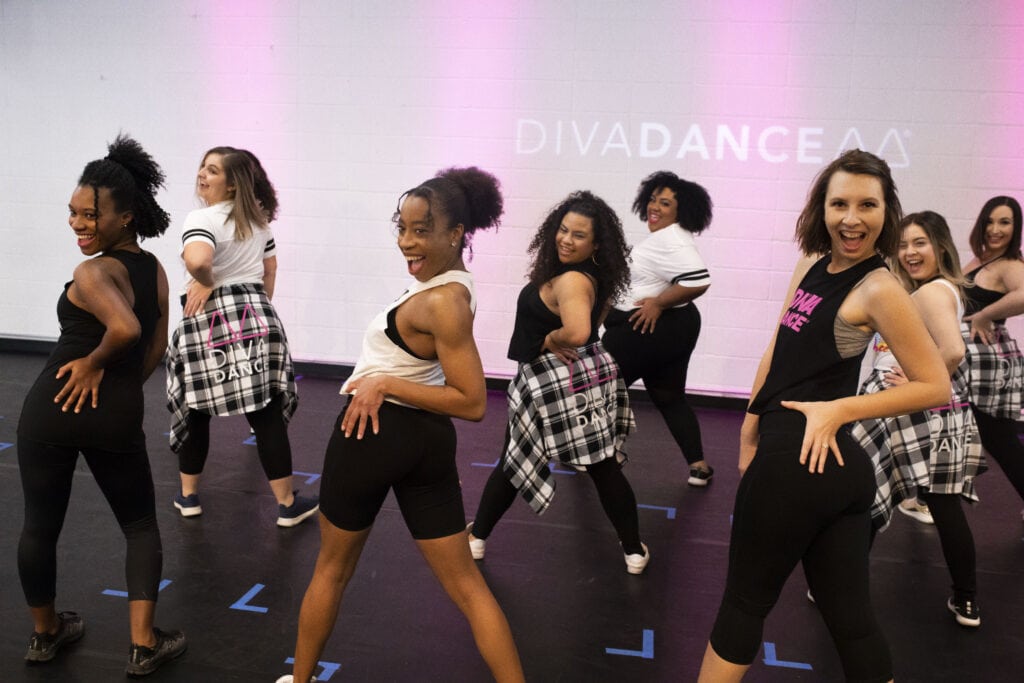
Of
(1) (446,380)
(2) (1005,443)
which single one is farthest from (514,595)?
(2) (1005,443)

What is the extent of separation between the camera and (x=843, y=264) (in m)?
1.88

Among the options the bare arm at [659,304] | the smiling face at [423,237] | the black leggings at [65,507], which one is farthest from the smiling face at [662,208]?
the black leggings at [65,507]

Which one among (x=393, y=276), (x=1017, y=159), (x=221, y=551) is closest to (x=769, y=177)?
(x=1017, y=159)

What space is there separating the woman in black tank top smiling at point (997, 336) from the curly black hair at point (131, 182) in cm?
287

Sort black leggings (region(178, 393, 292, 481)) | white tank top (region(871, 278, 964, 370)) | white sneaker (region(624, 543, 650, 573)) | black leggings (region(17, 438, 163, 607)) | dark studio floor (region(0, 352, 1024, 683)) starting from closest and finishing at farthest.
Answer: black leggings (region(17, 438, 163, 607)) → dark studio floor (region(0, 352, 1024, 683)) → white tank top (region(871, 278, 964, 370)) → white sneaker (region(624, 543, 650, 573)) → black leggings (region(178, 393, 292, 481))

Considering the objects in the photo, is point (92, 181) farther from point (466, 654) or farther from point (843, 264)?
point (843, 264)

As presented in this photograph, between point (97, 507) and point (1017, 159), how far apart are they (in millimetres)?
5086

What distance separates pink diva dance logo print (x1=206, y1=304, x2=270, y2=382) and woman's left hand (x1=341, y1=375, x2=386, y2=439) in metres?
1.54

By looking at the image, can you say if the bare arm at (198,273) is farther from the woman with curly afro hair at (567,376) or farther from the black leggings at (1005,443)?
the black leggings at (1005,443)

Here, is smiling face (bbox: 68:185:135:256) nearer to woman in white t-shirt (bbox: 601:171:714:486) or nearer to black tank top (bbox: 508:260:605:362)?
black tank top (bbox: 508:260:605:362)

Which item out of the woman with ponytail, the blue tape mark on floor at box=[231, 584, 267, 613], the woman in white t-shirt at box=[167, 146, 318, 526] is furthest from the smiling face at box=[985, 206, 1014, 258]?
the blue tape mark on floor at box=[231, 584, 267, 613]

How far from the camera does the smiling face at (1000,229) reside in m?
3.66

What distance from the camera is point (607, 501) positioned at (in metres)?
3.15

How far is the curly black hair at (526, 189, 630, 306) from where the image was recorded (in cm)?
305
